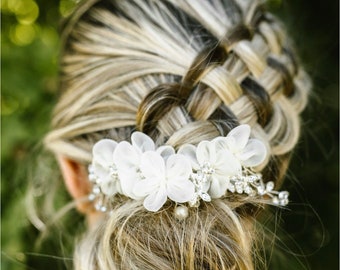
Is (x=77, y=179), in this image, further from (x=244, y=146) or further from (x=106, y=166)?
(x=244, y=146)

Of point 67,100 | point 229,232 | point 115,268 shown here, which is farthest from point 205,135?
point 67,100

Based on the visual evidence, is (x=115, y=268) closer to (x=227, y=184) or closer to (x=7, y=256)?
(x=227, y=184)

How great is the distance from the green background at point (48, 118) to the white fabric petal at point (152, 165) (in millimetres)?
692

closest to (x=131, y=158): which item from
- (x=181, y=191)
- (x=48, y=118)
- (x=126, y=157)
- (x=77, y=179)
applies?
(x=126, y=157)

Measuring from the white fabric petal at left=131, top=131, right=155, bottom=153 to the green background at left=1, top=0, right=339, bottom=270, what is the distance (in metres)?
0.66

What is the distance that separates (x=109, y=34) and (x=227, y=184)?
1.41 feet

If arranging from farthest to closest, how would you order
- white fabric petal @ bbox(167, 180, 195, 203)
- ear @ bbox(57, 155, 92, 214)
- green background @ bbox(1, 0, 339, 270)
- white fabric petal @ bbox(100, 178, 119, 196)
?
green background @ bbox(1, 0, 339, 270)
ear @ bbox(57, 155, 92, 214)
white fabric petal @ bbox(100, 178, 119, 196)
white fabric petal @ bbox(167, 180, 195, 203)

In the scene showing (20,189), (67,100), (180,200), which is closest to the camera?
(180,200)

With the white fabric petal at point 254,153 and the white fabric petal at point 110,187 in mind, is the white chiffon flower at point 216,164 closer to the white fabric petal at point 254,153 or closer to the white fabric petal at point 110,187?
the white fabric petal at point 254,153

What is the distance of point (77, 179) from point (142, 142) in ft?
1.09

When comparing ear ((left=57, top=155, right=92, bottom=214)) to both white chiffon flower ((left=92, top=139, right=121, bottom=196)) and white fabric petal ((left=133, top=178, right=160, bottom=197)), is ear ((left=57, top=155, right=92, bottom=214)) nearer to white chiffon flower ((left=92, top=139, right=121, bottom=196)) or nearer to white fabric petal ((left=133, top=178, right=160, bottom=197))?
white chiffon flower ((left=92, top=139, right=121, bottom=196))

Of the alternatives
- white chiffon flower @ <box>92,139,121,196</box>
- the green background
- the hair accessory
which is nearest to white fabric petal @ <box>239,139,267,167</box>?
the hair accessory

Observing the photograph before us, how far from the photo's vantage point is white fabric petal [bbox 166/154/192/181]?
0.88 meters

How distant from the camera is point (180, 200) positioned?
2.89ft
